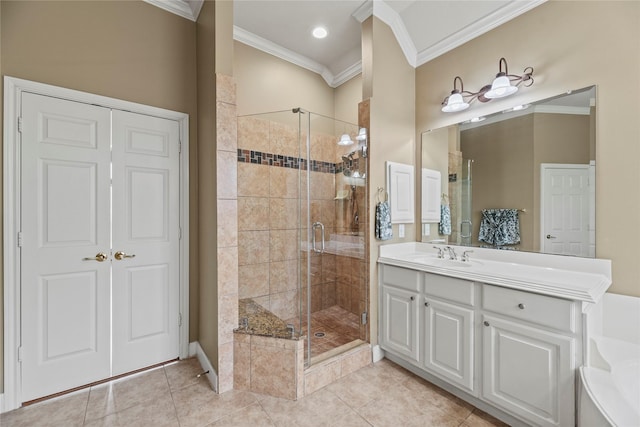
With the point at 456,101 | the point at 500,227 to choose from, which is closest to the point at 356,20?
the point at 456,101

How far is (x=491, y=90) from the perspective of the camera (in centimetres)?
216

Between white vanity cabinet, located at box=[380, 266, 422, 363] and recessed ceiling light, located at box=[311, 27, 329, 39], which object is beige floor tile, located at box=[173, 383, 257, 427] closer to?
white vanity cabinet, located at box=[380, 266, 422, 363]

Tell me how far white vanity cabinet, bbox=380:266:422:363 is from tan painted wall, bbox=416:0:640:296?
1175mm

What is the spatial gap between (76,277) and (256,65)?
2.54 meters

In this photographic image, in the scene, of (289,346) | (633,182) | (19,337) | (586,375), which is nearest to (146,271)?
(19,337)

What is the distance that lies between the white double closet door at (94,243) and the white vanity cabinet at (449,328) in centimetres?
209

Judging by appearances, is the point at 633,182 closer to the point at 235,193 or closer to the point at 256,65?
the point at 235,193

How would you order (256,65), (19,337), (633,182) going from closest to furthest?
(633,182), (19,337), (256,65)

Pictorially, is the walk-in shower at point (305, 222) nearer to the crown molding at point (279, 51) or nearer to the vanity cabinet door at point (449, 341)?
the vanity cabinet door at point (449, 341)

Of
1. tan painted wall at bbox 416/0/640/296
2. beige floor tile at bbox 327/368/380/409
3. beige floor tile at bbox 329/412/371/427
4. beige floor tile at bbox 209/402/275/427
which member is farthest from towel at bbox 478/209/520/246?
beige floor tile at bbox 209/402/275/427

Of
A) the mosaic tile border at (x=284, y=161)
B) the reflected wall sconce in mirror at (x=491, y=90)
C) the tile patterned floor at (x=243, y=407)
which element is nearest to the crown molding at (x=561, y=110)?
the reflected wall sconce in mirror at (x=491, y=90)

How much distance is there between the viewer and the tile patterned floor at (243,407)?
1.75 metres

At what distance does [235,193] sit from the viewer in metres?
2.07

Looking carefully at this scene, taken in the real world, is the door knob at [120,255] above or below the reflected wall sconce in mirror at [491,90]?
below
